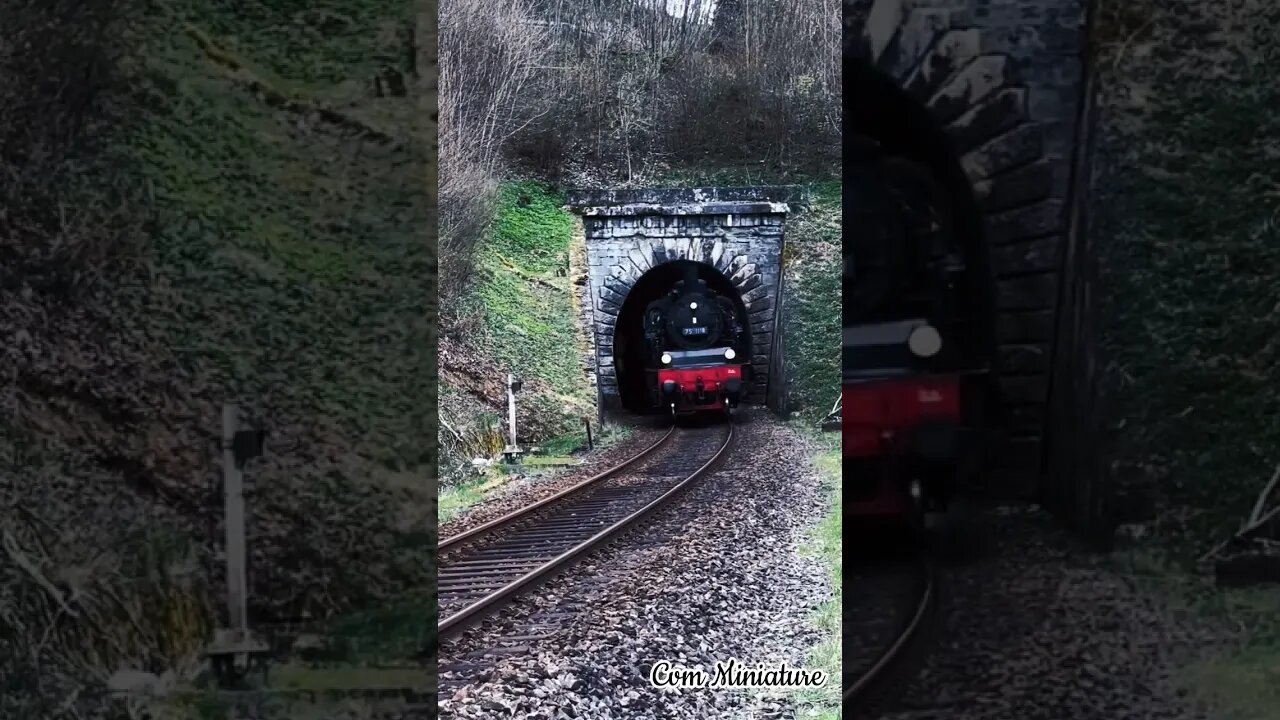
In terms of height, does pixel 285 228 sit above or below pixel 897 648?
above

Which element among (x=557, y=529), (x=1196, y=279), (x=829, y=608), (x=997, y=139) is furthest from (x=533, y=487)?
(x=1196, y=279)

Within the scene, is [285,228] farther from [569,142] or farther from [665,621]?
[665,621]

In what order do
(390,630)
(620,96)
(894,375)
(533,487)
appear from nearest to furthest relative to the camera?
(894,375) < (390,630) < (533,487) < (620,96)

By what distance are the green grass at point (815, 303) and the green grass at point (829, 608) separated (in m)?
0.21

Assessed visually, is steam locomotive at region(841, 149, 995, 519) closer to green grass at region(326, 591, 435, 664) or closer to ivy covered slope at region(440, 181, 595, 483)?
ivy covered slope at region(440, 181, 595, 483)

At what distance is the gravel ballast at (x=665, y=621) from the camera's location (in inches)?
125

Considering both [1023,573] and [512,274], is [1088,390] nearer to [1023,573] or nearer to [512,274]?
[1023,573]

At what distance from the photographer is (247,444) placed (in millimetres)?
3176

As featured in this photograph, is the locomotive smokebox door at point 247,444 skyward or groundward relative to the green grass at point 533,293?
groundward

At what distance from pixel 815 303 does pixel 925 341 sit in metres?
0.82

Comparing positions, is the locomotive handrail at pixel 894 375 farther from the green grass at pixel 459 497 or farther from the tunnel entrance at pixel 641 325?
the green grass at pixel 459 497

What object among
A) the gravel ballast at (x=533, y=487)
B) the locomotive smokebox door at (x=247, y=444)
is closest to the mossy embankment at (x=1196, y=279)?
the gravel ballast at (x=533, y=487)

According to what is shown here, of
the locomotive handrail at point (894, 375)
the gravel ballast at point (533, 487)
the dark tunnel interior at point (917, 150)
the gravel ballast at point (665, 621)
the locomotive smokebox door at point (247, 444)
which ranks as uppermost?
the dark tunnel interior at point (917, 150)

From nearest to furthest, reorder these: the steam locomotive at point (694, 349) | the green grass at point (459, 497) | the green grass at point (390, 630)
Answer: the green grass at point (390, 630) → the green grass at point (459, 497) → the steam locomotive at point (694, 349)
